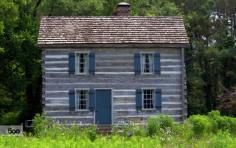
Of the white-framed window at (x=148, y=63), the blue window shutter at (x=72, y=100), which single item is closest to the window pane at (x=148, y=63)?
the white-framed window at (x=148, y=63)

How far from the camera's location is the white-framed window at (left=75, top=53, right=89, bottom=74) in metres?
33.5

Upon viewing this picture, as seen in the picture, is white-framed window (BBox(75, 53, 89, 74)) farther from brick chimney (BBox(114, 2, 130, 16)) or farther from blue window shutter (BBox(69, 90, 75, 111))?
brick chimney (BBox(114, 2, 130, 16))

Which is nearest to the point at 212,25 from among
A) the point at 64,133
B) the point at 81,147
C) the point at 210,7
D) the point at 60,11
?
the point at 210,7

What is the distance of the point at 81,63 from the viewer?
110ft

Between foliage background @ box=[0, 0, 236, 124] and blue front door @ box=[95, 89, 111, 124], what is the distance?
6.07m

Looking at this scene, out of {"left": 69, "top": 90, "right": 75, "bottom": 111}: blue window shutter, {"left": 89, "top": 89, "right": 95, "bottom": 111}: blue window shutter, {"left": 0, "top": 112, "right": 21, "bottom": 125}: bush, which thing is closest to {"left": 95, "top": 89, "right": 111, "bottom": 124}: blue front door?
{"left": 89, "top": 89, "right": 95, "bottom": 111}: blue window shutter

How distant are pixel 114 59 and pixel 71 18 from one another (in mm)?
3831

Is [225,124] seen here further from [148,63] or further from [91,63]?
[91,63]

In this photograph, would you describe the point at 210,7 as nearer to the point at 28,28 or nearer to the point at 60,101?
the point at 28,28

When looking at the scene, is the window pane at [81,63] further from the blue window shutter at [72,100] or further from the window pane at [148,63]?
the window pane at [148,63]

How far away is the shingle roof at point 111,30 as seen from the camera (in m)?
33.4

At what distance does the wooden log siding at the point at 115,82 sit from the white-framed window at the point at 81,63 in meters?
0.36

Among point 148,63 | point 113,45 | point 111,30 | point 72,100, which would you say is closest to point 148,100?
point 148,63

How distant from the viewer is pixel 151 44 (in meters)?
33.4
